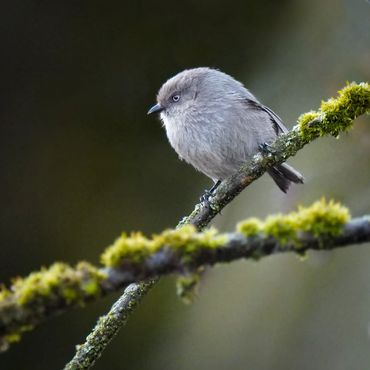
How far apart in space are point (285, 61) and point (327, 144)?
130cm

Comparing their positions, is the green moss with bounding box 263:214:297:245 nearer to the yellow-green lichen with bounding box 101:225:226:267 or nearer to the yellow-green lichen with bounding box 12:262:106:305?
the yellow-green lichen with bounding box 101:225:226:267

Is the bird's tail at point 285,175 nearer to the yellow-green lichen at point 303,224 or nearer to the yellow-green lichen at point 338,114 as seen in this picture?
the yellow-green lichen at point 338,114

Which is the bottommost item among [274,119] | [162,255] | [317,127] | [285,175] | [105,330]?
[162,255]

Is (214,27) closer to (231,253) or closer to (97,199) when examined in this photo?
(97,199)

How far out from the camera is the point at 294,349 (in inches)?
246

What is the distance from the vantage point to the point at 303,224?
6.44ft

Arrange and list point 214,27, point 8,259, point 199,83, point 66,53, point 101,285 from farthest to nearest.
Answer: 1. point 214,27
2. point 66,53
3. point 8,259
4. point 199,83
5. point 101,285

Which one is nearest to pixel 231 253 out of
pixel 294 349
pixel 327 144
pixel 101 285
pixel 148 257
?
pixel 148 257

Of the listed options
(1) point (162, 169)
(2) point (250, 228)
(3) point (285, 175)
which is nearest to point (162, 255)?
(2) point (250, 228)

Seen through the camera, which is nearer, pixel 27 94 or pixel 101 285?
pixel 101 285

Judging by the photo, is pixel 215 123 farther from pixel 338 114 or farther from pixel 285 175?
pixel 338 114

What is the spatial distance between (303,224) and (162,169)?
18.4 feet

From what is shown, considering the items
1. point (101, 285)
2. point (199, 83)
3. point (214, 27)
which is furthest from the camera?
point (214, 27)

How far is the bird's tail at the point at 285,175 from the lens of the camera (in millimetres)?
5633
